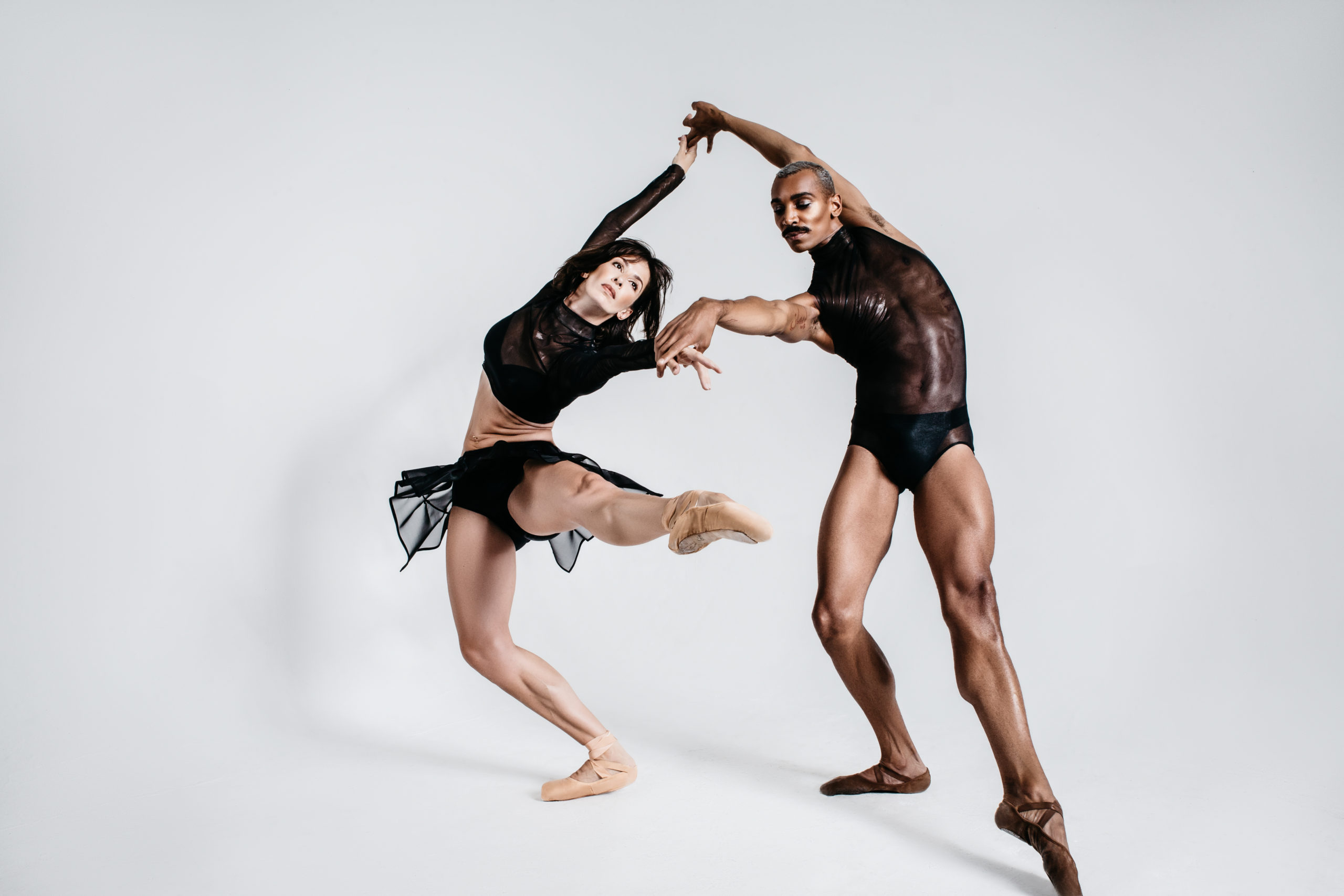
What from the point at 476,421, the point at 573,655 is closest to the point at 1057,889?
the point at 476,421

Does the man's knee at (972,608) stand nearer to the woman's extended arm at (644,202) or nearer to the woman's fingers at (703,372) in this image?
the woman's fingers at (703,372)

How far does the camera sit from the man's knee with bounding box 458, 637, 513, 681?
373 centimetres

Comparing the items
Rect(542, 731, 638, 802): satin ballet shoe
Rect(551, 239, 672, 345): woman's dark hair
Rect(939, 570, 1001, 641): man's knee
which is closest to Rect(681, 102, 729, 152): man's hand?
Rect(551, 239, 672, 345): woman's dark hair

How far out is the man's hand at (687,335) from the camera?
2.99 metres

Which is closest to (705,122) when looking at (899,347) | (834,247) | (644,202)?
(644,202)

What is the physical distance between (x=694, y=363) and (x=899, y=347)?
2.57 feet

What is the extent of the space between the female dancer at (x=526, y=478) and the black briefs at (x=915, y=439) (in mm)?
837

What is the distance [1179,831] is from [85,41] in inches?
228

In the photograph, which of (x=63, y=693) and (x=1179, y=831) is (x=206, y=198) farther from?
(x=1179, y=831)

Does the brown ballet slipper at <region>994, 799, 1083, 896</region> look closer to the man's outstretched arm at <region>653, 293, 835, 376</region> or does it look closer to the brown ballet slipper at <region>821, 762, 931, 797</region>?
the brown ballet slipper at <region>821, 762, 931, 797</region>

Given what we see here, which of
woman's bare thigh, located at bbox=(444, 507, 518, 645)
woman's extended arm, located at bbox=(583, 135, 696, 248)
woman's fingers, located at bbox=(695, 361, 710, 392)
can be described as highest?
woman's extended arm, located at bbox=(583, 135, 696, 248)

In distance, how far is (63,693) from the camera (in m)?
4.44

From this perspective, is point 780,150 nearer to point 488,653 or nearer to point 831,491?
point 831,491

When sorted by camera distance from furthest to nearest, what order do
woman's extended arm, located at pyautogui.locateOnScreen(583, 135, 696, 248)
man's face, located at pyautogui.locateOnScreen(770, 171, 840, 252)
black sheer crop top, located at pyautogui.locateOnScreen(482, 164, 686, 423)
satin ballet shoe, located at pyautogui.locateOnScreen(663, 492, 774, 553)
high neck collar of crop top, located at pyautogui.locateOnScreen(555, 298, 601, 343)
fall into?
woman's extended arm, located at pyautogui.locateOnScreen(583, 135, 696, 248) → high neck collar of crop top, located at pyautogui.locateOnScreen(555, 298, 601, 343) → black sheer crop top, located at pyautogui.locateOnScreen(482, 164, 686, 423) → man's face, located at pyautogui.locateOnScreen(770, 171, 840, 252) → satin ballet shoe, located at pyautogui.locateOnScreen(663, 492, 774, 553)
